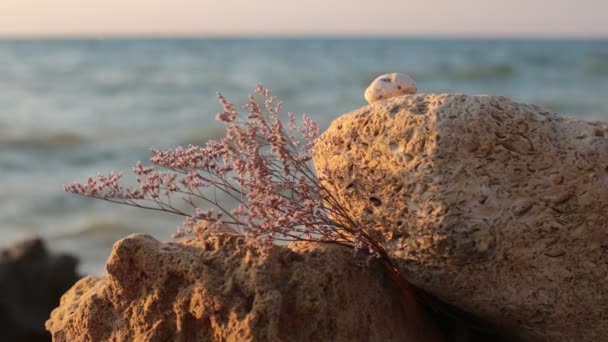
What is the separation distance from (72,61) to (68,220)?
80.5 ft

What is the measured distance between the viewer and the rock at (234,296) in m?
2.36

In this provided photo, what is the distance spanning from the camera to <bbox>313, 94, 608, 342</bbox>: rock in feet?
7.71

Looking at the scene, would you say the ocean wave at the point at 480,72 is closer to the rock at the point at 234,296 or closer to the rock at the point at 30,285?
the rock at the point at 30,285

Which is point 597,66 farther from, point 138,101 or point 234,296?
point 234,296

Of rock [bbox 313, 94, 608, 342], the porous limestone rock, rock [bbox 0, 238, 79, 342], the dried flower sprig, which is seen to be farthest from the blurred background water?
rock [bbox 313, 94, 608, 342]

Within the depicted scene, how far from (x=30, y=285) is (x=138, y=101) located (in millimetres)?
12805

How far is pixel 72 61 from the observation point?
30.6m

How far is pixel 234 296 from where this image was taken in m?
2.38

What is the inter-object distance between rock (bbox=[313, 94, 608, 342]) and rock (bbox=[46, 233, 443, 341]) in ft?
0.70

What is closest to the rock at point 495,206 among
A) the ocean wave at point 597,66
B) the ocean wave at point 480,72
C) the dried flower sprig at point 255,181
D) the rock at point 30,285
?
the dried flower sprig at point 255,181

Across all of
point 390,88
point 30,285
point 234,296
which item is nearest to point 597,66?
point 30,285

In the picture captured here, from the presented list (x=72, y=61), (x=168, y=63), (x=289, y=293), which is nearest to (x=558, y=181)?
(x=289, y=293)

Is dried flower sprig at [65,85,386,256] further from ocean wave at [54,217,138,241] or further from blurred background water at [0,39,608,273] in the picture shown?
ocean wave at [54,217,138,241]

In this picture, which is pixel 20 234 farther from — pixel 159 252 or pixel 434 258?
pixel 434 258
